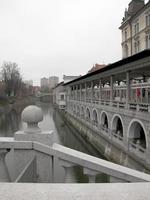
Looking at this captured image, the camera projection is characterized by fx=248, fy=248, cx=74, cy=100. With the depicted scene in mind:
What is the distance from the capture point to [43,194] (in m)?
2.10

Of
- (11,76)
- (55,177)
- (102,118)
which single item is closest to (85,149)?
(102,118)

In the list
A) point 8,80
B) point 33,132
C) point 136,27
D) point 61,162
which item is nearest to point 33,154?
point 33,132

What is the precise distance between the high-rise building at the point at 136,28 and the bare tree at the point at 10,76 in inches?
1937

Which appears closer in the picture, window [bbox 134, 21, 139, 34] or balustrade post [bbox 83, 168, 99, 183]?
balustrade post [bbox 83, 168, 99, 183]

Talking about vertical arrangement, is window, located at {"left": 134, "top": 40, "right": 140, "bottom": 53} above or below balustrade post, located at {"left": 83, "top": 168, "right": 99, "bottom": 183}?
above

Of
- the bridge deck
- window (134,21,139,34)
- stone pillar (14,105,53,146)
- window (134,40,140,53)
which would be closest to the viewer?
the bridge deck

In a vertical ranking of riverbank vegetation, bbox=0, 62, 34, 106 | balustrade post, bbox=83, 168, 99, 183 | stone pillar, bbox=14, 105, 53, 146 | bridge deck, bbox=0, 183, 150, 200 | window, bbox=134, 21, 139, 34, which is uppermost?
window, bbox=134, 21, 139, 34

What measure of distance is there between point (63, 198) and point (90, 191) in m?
0.26

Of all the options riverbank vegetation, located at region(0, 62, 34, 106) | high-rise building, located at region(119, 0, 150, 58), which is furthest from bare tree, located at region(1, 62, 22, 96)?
high-rise building, located at region(119, 0, 150, 58)

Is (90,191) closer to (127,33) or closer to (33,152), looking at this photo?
(33,152)

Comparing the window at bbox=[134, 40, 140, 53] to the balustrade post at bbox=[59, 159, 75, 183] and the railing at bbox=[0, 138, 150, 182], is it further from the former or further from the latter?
the balustrade post at bbox=[59, 159, 75, 183]

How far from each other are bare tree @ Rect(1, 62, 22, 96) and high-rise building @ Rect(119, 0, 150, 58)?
4920cm

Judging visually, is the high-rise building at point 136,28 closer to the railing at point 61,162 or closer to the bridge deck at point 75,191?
the railing at point 61,162

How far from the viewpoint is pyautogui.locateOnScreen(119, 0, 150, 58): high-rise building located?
3600 centimetres
